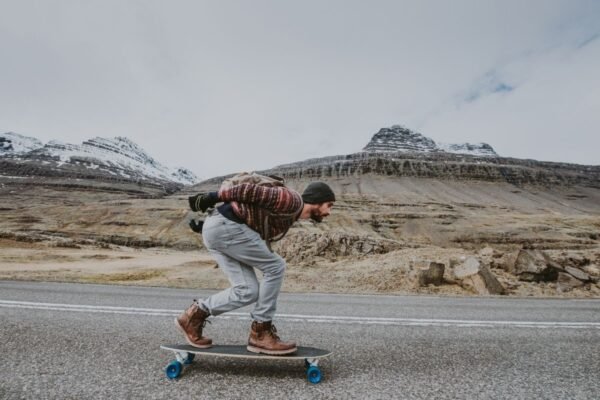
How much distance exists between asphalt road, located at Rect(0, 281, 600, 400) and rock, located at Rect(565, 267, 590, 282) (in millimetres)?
8455

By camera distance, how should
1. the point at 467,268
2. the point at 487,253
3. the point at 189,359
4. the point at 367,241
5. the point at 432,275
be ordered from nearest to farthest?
the point at 189,359 < the point at 467,268 < the point at 432,275 < the point at 487,253 < the point at 367,241

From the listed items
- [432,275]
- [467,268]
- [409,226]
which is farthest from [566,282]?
[409,226]

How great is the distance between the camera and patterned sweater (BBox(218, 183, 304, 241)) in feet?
10.7

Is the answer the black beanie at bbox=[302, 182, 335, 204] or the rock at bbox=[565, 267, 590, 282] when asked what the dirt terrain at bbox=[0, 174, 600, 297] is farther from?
the black beanie at bbox=[302, 182, 335, 204]

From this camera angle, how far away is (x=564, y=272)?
1323 cm

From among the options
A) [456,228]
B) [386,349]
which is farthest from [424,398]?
[456,228]

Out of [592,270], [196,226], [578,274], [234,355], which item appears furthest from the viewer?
[592,270]

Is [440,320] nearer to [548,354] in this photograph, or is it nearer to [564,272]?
[548,354]

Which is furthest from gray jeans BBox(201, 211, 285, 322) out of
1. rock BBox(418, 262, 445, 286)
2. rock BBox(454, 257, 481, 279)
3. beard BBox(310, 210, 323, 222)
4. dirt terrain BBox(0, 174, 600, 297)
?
rock BBox(454, 257, 481, 279)

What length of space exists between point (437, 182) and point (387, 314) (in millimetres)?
148958

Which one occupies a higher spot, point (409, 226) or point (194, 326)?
point (194, 326)

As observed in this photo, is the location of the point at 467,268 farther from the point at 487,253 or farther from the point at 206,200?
the point at 206,200

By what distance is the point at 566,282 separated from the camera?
12812mm

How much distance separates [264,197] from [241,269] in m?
0.79
